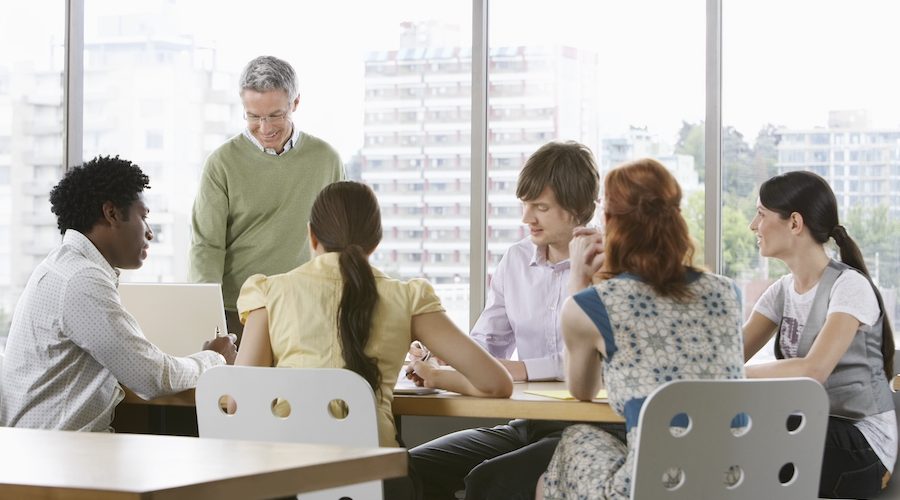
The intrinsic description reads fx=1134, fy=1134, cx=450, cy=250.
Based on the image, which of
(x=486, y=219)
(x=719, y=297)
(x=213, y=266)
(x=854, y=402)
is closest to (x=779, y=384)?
(x=719, y=297)

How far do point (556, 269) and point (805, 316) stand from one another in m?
0.63

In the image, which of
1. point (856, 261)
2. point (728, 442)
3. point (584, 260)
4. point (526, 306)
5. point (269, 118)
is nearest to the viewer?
point (728, 442)

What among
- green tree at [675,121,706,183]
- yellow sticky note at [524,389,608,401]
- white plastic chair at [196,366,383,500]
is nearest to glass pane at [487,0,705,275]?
green tree at [675,121,706,183]

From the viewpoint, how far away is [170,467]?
3.57 feet

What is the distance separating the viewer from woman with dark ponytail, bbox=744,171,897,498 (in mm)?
2600

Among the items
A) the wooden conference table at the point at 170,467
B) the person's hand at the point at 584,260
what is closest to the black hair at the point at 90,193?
the person's hand at the point at 584,260

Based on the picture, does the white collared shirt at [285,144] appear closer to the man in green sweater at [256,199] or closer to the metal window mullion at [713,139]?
the man in green sweater at [256,199]

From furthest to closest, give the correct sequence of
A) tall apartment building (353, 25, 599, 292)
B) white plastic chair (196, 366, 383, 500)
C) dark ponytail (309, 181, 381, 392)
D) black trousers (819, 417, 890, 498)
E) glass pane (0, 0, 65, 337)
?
1. glass pane (0, 0, 65, 337)
2. tall apartment building (353, 25, 599, 292)
3. black trousers (819, 417, 890, 498)
4. dark ponytail (309, 181, 381, 392)
5. white plastic chair (196, 366, 383, 500)

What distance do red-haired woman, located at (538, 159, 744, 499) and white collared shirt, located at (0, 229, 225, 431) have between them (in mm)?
942

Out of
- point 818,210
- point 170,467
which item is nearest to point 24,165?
point 818,210

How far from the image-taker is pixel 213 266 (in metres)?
3.54

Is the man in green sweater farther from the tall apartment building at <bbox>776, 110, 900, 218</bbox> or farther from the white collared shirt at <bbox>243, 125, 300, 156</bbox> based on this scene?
the tall apartment building at <bbox>776, 110, 900, 218</bbox>

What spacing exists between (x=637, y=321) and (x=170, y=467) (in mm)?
1155

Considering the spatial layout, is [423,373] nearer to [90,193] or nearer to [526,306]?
[526,306]
